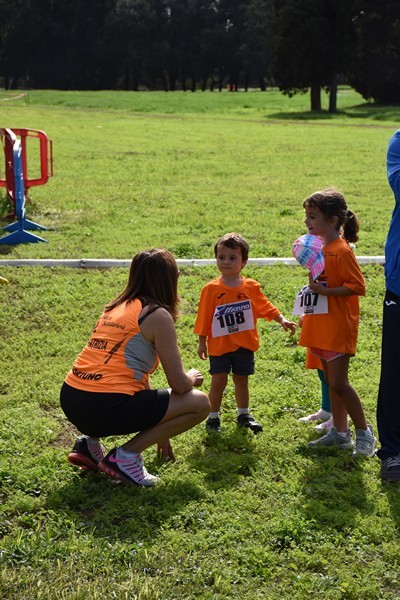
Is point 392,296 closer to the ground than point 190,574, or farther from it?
farther from it

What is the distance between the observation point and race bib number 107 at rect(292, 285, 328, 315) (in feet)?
15.3

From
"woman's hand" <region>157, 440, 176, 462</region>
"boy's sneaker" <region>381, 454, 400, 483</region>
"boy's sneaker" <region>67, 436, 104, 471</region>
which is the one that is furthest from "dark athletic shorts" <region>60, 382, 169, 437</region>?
"boy's sneaker" <region>381, 454, 400, 483</region>

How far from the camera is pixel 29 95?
52781 mm

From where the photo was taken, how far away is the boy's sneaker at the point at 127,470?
4.21 metres

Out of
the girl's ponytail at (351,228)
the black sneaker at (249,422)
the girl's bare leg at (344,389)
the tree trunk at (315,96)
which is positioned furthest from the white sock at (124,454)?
the tree trunk at (315,96)

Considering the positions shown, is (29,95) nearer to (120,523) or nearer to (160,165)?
(160,165)

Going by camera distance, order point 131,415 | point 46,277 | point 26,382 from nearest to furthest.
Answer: point 131,415 → point 26,382 → point 46,277

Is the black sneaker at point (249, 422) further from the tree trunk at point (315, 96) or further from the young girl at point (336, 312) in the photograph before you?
the tree trunk at point (315, 96)

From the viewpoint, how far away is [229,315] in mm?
5016

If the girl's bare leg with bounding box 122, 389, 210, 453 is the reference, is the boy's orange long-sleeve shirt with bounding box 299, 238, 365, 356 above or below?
above

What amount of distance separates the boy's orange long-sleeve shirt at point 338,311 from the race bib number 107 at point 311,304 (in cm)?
3

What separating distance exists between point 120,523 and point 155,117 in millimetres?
33915

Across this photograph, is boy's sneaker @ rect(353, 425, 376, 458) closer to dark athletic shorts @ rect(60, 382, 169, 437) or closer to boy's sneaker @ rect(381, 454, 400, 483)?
boy's sneaker @ rect(381, 454, 400, 483)

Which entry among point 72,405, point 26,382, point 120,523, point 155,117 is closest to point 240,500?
point 120,523
